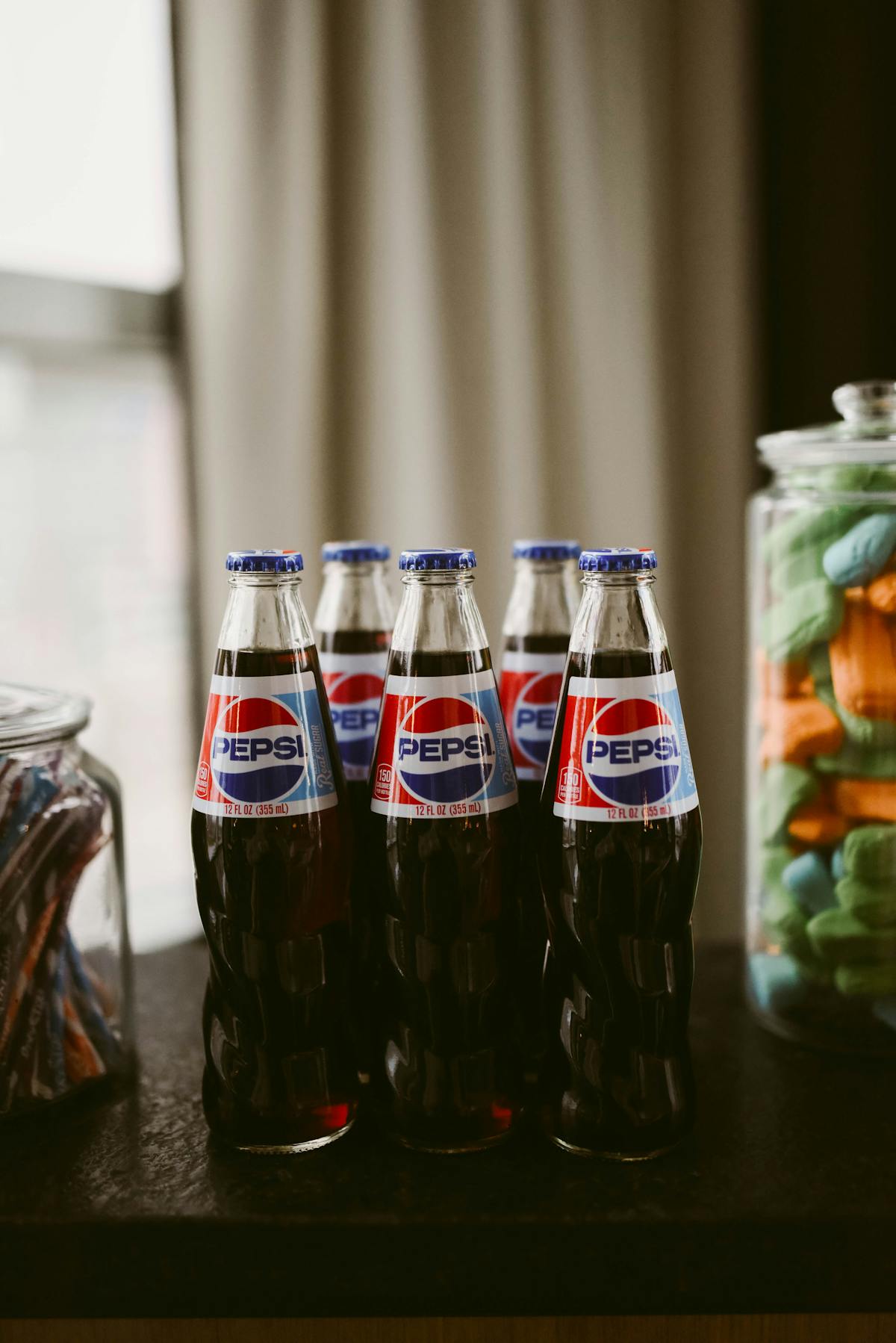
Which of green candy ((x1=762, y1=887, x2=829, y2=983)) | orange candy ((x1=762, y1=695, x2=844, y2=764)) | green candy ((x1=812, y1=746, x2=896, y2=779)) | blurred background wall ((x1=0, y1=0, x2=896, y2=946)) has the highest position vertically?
blurred background wall ((x1=0, y1=0, x2=896, y2=946))

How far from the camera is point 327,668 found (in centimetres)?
78

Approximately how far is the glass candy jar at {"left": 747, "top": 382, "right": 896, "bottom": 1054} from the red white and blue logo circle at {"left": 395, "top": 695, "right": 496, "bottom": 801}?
26cm

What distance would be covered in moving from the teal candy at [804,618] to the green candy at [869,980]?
0.22 meters

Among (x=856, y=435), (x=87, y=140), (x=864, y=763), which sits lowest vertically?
(x=864, y=763)

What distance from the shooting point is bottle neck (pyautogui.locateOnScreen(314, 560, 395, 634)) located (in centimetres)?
79

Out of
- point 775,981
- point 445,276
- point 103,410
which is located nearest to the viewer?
point 775,981

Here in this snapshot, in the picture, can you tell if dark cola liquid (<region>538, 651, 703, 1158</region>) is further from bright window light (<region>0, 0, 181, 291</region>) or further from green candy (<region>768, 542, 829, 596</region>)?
bright window light (<region>0, 0, 181, 291</region>)

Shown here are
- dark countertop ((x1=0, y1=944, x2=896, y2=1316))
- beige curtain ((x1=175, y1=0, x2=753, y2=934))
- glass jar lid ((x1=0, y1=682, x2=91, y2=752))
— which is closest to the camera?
dark countertop ((x1=0, y1=944, x2=896, y2=1316))

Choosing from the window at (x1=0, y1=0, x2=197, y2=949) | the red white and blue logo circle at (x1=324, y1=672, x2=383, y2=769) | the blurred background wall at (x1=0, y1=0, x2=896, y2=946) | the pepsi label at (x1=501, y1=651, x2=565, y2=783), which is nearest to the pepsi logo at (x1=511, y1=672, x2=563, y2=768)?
the pepsi label at (x1=501, y1=651, x2=565, y2=783)

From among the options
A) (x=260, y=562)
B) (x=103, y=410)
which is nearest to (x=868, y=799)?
(x=260, y=562)

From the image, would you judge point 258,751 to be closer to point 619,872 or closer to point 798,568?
point 619,872

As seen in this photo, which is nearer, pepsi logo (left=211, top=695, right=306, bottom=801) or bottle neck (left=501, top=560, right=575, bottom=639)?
pepsi logo (left=211, top=695, right=306, bottom=801)

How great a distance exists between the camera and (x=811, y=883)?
759 mm

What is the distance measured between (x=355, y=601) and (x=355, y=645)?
33 millimetres
